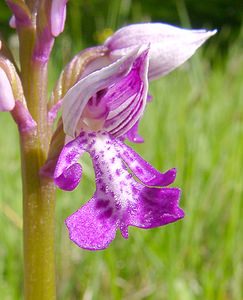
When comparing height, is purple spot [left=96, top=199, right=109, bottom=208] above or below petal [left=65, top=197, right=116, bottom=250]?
above

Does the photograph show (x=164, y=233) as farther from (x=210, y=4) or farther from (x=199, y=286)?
(x=210, y=4)

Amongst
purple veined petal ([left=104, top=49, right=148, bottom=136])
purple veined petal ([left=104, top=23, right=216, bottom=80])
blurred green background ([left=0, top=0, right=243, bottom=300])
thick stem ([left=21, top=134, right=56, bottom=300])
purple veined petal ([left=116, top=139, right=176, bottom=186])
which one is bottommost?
blurred green background ([left=0, top=0, right=243, bottom=300])

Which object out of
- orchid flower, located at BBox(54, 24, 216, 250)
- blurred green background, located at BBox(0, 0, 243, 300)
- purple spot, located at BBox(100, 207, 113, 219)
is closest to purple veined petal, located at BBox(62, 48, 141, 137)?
orchid flower, located at BBox(54, 24, 216, 250)

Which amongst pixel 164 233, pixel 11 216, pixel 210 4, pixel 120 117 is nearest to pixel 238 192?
pixel 164 233

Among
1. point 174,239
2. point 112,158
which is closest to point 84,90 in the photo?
point 112,158

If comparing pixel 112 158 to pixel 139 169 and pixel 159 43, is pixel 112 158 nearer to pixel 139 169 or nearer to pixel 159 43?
pixel 139 169

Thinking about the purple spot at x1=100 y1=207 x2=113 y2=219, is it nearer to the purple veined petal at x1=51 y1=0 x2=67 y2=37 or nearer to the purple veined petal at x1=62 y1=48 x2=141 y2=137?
the purple veined petal at x1=62 y1=48 x2=141 y2=137

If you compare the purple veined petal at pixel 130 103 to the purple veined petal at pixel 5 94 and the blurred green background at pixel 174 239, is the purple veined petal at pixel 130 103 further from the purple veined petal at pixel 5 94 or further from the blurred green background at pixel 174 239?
the blurred green background at pixel 174 239

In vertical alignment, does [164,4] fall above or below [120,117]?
below
